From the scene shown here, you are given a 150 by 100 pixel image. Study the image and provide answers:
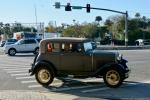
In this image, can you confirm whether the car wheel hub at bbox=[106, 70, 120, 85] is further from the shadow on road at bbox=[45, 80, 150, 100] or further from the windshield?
the windshield

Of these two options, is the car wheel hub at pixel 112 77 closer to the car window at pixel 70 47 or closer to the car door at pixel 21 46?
the car window at pixel 70 47

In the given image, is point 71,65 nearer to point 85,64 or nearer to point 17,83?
point 85,64

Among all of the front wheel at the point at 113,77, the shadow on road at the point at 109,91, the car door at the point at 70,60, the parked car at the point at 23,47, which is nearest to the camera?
the shadow on road at the point at 109,91

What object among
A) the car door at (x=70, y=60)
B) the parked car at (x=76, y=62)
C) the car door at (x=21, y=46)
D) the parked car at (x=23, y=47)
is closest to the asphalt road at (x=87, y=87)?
the parked car at (x=76, y=62)

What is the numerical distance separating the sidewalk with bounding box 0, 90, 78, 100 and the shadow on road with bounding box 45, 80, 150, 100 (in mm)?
466

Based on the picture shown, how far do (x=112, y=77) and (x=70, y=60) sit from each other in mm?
1684

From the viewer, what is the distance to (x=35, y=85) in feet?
54.2

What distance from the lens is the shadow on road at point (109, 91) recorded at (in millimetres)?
13333

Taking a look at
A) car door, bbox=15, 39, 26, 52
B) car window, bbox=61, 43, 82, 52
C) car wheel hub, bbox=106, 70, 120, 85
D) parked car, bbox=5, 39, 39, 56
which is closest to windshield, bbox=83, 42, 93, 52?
car window, bbox=61, 43, 82, 52

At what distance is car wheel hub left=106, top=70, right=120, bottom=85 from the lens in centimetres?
1537

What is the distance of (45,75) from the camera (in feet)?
53.4

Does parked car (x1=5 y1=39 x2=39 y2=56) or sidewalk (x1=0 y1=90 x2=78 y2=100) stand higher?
parked car (x1=5 y1=39 x2=39 y2=56)

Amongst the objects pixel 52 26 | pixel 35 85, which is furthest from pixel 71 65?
pixel 52 26

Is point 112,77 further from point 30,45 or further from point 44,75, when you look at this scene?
point 30,45
